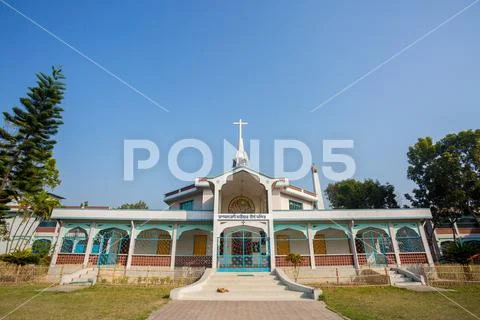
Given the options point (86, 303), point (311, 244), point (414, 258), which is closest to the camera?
point (86, 303)

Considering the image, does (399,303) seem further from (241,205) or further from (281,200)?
(241,205)

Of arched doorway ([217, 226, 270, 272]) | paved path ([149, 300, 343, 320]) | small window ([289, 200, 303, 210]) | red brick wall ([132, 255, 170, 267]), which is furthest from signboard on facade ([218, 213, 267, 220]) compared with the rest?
paved path ([149, 300, 343, 320])

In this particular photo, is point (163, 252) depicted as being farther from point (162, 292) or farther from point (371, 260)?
point (371, 260)

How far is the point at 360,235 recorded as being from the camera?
1938cm

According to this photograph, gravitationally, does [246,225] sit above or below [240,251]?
above

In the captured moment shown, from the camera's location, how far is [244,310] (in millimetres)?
8500

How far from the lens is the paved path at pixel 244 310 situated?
24.8ft

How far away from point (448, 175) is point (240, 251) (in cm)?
2017

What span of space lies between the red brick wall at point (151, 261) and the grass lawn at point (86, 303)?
4494mm

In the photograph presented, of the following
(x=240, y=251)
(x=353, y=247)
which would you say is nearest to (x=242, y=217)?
(x=240, y=251)

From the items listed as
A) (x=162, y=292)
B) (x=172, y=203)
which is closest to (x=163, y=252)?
(x=172, y=203)

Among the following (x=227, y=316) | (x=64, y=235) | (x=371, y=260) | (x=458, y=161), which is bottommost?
(x=227, y=316)

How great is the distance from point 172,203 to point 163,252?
16.3ft

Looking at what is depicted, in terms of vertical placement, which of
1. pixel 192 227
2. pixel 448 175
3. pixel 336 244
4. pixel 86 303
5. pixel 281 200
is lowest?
pixel 86 303
